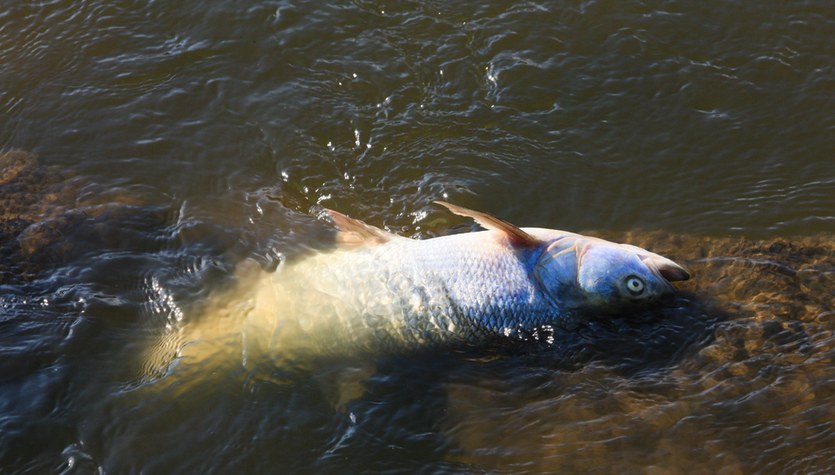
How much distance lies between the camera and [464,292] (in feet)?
18.6

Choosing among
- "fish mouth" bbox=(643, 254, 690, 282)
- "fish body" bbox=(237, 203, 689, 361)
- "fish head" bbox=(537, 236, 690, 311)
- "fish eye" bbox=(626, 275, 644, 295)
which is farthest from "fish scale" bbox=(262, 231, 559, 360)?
"fish mouth" bbox=(643, 254, 690, 282)

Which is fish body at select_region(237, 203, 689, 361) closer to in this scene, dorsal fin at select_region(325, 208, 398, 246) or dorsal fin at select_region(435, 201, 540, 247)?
dorsal fin at select_region(435, 201, 540, 247)

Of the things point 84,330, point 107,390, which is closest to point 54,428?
point 107,390

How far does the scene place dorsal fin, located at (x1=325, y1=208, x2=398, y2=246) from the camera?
615 centimetres

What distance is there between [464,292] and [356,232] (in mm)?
1084

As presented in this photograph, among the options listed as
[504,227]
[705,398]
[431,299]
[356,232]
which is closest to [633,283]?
[705,398]

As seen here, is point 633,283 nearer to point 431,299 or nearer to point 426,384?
point 431,299

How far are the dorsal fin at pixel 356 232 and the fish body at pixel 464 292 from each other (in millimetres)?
200

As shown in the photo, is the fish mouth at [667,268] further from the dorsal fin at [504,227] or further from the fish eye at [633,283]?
the dorsal fin at [504,227]

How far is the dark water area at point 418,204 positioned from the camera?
5.25 m

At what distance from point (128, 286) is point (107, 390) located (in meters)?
0.94

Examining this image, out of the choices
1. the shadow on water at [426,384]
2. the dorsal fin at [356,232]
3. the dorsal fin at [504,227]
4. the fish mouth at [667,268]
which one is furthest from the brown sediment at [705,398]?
the dorsal fin at [356,232]

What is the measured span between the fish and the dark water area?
188 millimetres

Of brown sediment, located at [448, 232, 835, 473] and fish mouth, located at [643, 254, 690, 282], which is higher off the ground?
fish mouth, located at [643, 254, 690, 282]
